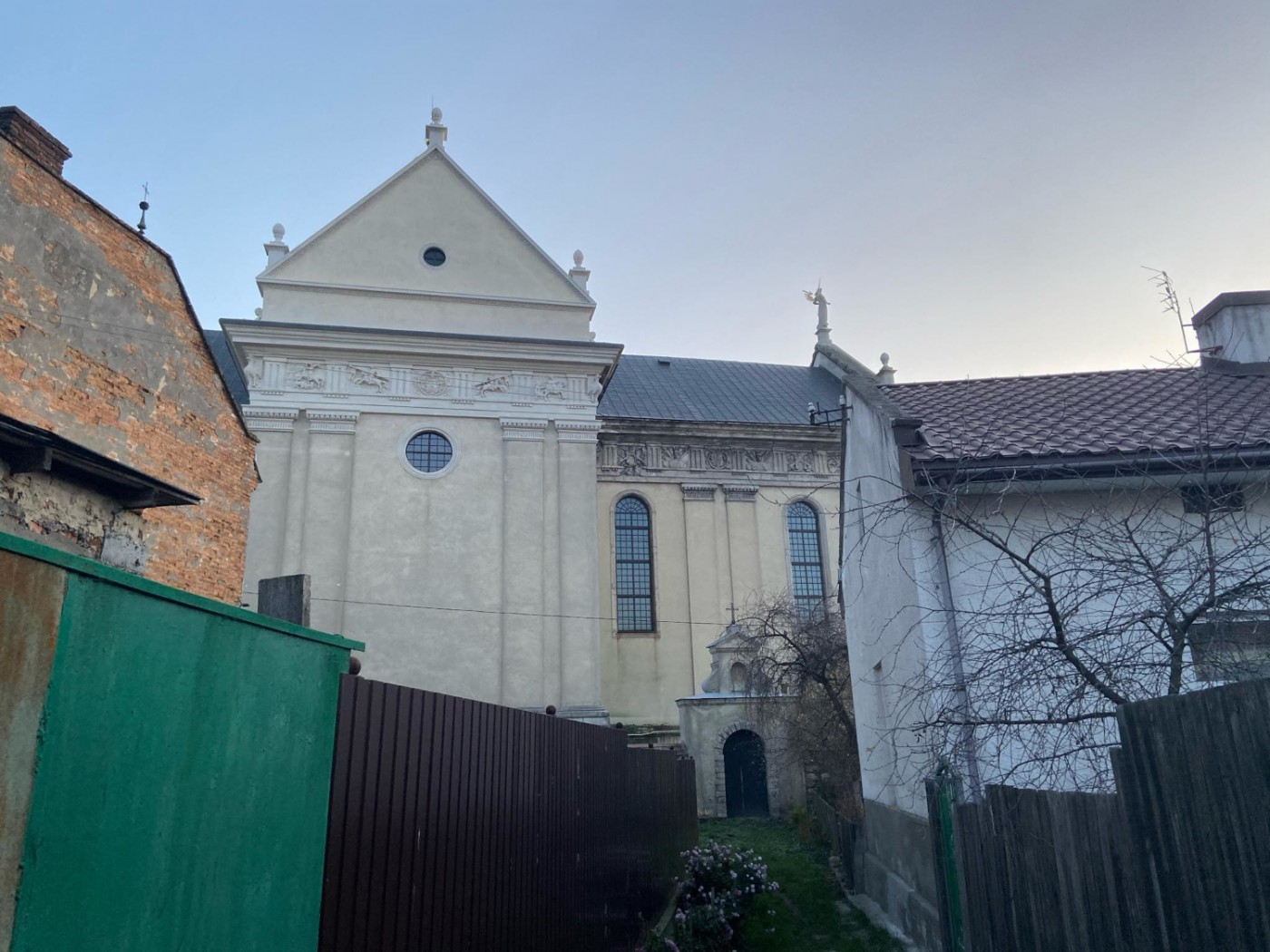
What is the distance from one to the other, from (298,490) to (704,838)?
1261cm

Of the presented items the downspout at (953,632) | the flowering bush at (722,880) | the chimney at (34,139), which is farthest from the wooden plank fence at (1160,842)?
the chimney at (34,139)

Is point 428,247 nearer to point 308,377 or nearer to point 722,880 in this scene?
point 308,377

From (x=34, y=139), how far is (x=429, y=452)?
44.6ft

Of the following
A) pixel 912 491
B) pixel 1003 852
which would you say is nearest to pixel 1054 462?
pixel 912 491

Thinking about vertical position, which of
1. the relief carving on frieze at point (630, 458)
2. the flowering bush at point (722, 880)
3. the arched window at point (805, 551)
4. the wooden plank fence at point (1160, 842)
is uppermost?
the relief carving on frieze at point (630, 458)

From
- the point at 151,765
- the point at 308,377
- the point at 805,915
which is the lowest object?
the point at 805,915

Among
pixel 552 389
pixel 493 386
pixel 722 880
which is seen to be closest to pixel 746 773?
pixel 552 389

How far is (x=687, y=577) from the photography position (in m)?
28.6

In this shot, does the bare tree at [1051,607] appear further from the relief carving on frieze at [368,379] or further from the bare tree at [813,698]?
the relief carving on frieze at [368,379]

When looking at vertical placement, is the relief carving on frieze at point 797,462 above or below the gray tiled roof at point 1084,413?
above

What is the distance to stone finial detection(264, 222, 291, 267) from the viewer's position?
2529cm

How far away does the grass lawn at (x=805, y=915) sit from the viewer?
37.6ft

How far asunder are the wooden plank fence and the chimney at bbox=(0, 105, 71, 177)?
12248 millimetres

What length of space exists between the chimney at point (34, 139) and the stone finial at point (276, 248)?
43.6 ft
